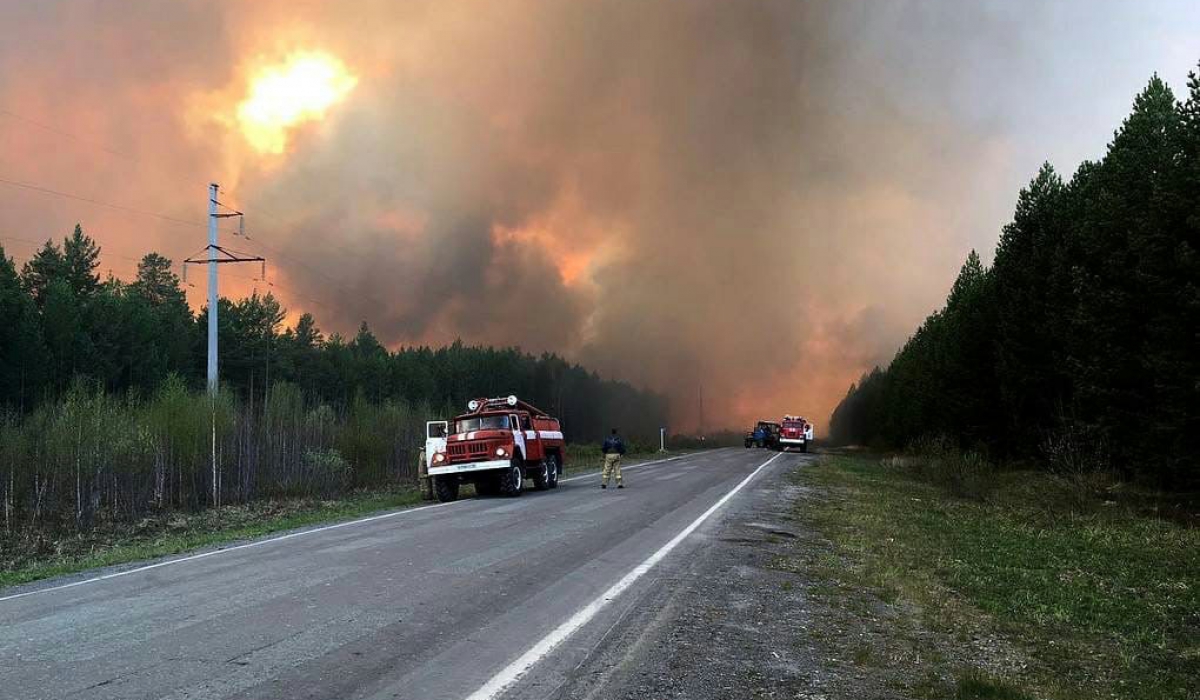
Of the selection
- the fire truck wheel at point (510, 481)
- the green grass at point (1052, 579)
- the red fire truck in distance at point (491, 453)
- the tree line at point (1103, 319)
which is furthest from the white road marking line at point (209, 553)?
the tree line at point (1103, 319)

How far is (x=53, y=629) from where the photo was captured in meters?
6.72

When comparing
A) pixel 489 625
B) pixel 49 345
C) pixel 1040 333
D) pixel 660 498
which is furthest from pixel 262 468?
pixel 49 345

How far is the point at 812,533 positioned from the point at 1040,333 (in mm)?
23963

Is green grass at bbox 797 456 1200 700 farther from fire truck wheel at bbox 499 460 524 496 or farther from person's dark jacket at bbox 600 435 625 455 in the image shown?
fire truck wheel at bbox 499 460 524 496

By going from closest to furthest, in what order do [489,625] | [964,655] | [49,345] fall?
[964,655], [489,625], [49,345]

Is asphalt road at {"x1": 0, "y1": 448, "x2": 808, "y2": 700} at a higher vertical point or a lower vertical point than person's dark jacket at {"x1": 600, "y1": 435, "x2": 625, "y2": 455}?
lower

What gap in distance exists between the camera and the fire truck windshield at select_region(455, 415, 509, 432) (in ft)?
72.8

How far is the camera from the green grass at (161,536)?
510 inches

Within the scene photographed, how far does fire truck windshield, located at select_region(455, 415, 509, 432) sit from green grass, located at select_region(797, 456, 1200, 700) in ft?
29.4

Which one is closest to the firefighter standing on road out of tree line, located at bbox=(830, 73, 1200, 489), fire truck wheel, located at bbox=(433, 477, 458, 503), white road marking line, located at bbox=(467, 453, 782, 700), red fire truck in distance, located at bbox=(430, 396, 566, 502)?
red fire truck in distance, located at bbox=(430, 396, 566, 502)

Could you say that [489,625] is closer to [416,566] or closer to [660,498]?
[416,566]

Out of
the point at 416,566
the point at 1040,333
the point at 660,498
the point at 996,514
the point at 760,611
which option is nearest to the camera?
the point at 760,611

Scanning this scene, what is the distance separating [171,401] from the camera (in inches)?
914

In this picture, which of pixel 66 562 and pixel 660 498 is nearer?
pixel 66 562
